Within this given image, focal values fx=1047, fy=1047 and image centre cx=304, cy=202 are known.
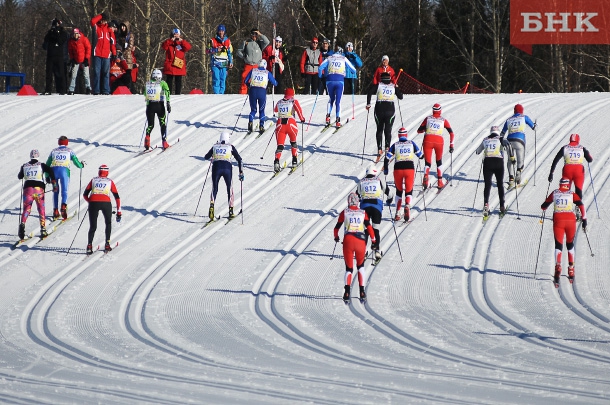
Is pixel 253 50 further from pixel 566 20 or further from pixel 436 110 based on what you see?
pixel 566 20

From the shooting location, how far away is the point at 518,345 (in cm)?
1149

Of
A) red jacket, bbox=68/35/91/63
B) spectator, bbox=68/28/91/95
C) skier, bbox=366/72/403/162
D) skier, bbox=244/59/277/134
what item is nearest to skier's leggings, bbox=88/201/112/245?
skier, bbox=244/59/277/134

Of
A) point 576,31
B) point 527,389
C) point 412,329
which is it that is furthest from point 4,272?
point 576,31

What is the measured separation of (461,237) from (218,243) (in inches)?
153

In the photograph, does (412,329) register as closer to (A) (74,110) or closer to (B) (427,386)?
(B) (427,386)

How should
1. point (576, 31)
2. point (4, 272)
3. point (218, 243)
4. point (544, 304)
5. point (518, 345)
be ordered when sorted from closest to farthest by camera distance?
1. point (518, 345)
2. point (544, 304)
3. point (4, 272)
4. point (218, 243)
5. point (576, 31)

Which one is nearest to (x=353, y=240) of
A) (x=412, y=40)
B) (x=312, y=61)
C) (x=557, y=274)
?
(x=557, y=274)

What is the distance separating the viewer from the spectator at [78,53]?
85.8 feet

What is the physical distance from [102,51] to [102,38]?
1.55 feet

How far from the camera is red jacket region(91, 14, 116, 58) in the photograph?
25156 mm

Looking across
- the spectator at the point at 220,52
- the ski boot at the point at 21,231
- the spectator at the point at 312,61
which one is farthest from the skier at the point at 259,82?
the ski boot at the point at 21,231

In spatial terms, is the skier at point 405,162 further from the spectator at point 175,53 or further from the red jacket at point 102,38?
the red jacket at point 102,38

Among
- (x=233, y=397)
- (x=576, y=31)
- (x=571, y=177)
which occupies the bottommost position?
(x=233, y=397)

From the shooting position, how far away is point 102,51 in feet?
84.0
